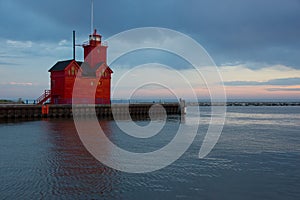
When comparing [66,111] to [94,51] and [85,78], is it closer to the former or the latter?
Result: [85,78]

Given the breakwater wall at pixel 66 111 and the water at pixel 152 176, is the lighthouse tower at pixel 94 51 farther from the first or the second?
the water at pixel 152 176

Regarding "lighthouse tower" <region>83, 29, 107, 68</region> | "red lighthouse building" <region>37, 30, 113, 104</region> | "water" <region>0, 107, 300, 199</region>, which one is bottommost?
"water" <region>0, 107, 300, 199</region>

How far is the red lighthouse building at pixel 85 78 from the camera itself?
155 feet

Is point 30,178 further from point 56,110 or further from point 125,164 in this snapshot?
point 56,110

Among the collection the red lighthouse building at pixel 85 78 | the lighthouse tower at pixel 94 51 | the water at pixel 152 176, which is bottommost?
the water at pixel 152 176

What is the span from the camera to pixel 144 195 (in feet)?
36.4

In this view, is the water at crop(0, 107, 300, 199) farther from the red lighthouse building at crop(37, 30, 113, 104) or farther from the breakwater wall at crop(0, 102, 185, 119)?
the red lighthouse building at crop(37, 30, 113, 104)

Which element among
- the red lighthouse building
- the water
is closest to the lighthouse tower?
the red lighthouse building

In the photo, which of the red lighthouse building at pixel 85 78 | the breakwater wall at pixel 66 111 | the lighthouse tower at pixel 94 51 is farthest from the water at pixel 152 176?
the lighthouse tower at pixel 94 51

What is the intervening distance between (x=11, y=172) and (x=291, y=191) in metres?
12.4

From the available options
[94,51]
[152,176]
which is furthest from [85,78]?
[152,176]

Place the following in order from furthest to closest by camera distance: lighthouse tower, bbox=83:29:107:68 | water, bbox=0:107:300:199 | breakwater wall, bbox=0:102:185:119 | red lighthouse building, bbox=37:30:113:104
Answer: lighthouse tower, bbox=83:29:107:68, red lighthouse building, bbox=37:30:113:104, breakwater wall, bbox=0:102:185:119, water, bbox=0:107:300:199

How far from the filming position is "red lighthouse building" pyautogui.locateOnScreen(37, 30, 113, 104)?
155ft

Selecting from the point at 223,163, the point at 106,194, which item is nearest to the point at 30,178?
the point at 106,194
